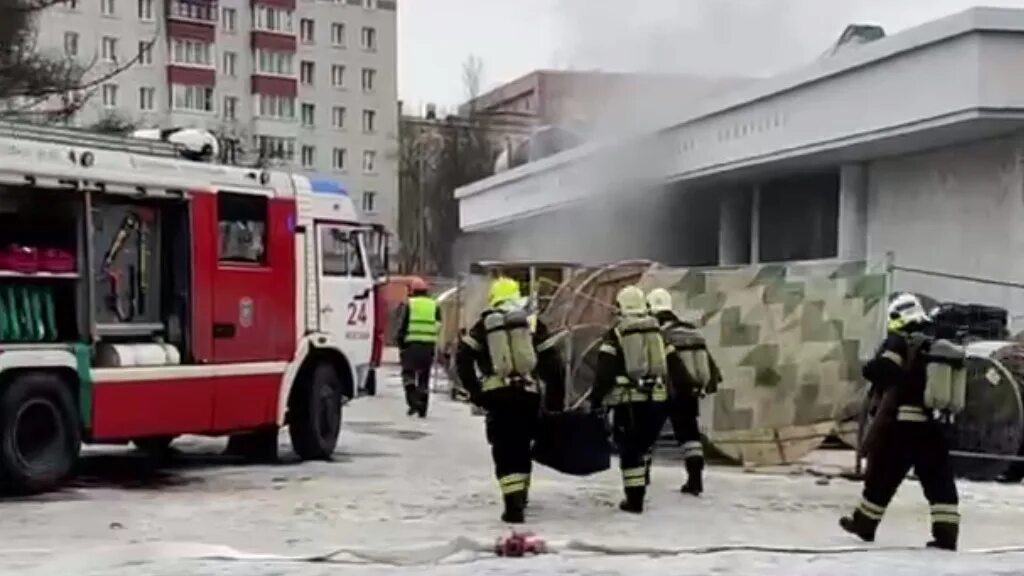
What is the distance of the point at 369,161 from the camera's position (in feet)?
264

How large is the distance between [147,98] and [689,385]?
6239 cm

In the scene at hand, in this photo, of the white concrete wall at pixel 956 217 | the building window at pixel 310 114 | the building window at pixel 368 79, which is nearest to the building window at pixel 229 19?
the building window at pixel 310 114

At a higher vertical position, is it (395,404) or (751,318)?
(751,318)

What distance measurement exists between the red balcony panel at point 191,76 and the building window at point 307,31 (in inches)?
245

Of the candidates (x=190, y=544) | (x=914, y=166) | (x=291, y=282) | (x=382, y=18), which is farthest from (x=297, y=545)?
(x=382, y=18)

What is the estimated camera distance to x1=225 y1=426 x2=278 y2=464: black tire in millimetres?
15016

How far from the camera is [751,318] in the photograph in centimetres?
1509

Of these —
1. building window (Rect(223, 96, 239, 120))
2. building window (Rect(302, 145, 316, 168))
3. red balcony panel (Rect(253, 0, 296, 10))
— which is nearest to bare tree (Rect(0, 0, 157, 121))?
building window (Rect(223, 96, 239, 120))

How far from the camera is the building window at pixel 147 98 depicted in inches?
2805

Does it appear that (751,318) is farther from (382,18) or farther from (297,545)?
(382,18)

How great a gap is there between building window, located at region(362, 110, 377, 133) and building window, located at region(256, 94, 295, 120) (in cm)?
451

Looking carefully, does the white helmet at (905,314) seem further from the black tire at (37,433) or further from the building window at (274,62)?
the building window at (274,62)

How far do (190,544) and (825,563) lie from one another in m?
3.59

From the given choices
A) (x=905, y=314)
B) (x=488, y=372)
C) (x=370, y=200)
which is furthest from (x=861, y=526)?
(x=370, y=200)
